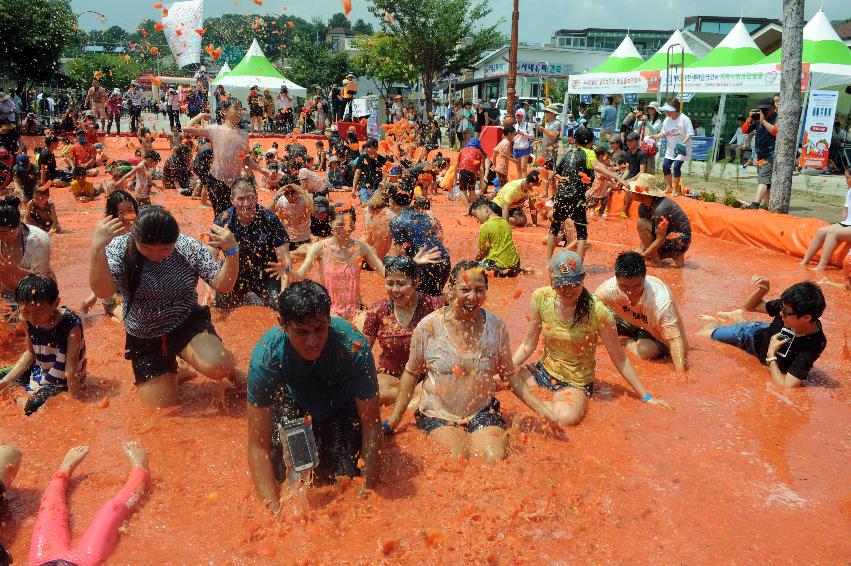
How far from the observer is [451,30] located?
112 ft

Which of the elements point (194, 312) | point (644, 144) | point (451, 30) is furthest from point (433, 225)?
point (451, 30)

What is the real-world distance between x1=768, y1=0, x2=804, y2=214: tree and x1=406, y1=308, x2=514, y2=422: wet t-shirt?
964 centimetres

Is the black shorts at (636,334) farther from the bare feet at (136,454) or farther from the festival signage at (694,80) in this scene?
the festival signage at (694,80)

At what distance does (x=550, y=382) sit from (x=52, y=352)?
147 inches

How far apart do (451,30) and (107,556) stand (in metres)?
33.9

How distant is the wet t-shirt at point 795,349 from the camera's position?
5469 millimetres

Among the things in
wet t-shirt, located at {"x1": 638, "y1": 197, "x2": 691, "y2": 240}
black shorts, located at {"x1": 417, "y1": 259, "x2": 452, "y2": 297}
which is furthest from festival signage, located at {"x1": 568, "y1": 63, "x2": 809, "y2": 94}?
black shorts, located at {"x1": 417, "y1": 259, "x2": 452, "y2": 297}

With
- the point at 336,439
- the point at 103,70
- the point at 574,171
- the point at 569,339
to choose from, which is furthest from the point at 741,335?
the point at 103,70

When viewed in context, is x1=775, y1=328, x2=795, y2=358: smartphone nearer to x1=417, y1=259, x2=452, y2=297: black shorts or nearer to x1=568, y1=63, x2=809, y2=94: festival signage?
x1=417, y1=259, x2=452, y2=297: black shorts

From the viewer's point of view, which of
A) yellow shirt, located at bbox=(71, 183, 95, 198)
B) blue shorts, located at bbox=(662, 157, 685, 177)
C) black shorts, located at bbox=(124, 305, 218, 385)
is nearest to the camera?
black shorts, located at bbox=(124, 305, 218, 385)

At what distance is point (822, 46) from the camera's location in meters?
17.5

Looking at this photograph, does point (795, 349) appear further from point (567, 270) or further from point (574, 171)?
point (574, 171)

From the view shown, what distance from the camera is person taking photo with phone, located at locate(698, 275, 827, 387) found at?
5215 mm

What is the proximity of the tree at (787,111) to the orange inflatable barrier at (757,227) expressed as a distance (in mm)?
994
